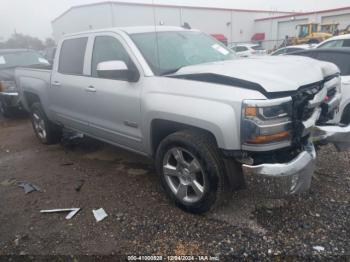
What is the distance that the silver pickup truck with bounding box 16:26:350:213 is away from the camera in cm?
260

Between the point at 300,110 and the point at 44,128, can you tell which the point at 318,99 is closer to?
the point at 300,110

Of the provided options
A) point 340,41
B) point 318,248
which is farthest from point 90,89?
point 340,41

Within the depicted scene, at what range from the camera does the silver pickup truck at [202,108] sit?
260 centimetres

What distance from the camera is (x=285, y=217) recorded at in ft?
10.3

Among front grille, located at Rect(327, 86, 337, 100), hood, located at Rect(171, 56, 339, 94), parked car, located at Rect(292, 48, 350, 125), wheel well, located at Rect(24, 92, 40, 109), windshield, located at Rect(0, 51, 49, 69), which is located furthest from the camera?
windshield, located at Rect(0, 51, 49, 69)

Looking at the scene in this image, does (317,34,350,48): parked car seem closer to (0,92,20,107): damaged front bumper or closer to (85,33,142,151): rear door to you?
(85,33,142,151): rear door

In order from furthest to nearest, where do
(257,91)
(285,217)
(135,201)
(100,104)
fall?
(100,104) → (135,201) → (285,217) → (257,91)

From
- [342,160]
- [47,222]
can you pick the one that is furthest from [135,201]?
[342,160]

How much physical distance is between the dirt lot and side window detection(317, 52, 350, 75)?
52.4 inches

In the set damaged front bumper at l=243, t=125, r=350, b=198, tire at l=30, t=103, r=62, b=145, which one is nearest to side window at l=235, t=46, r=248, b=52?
tire at l=30, t=103, r=62, b=145

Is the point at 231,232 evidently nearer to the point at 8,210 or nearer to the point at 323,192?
the point at 323,192

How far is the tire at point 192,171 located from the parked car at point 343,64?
2364 mm

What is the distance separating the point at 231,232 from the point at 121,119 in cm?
172

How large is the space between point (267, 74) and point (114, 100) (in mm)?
1765
